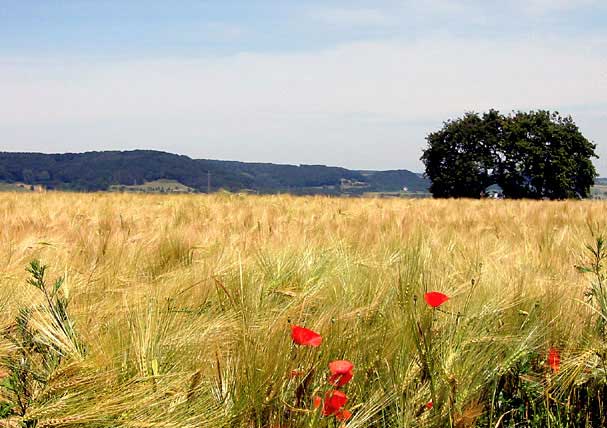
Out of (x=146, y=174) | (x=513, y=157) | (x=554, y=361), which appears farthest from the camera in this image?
(x=146, y=174)

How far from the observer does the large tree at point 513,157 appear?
3816cm

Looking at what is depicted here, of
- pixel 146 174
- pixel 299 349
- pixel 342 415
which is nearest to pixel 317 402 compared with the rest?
pixel 342 415

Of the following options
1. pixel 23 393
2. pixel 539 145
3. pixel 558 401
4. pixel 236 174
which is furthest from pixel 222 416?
pixel 236 174

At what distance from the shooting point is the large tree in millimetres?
38156

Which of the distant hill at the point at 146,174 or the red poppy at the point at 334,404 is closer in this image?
the red poppy at the point at 334,404

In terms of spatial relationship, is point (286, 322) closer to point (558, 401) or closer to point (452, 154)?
point (558, 401)

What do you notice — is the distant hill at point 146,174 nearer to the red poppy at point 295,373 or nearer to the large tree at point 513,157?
the large tree at point 513,157

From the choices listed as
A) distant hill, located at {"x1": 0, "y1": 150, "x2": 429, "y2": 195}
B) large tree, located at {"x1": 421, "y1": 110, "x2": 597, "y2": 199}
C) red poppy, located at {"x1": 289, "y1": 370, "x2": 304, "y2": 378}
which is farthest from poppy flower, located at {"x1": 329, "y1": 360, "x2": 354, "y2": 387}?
distant hill, located at {"x1": 0, "y1": 150, "x2": 429, "y2": 195}

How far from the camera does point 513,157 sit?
1574 inches

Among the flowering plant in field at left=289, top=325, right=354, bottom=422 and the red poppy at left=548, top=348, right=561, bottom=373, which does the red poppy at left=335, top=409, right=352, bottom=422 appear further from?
the red poppy at left=548, top=348, right=561, bottom=373

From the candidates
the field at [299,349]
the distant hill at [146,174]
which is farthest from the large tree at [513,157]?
the distant hill at [146,174]

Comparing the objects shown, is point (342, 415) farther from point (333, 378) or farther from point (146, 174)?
point (146, 174)

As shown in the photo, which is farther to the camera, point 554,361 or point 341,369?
point 554,361

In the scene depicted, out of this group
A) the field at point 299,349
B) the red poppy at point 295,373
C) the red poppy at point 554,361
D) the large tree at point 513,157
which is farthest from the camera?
the large tree at point 513,157
